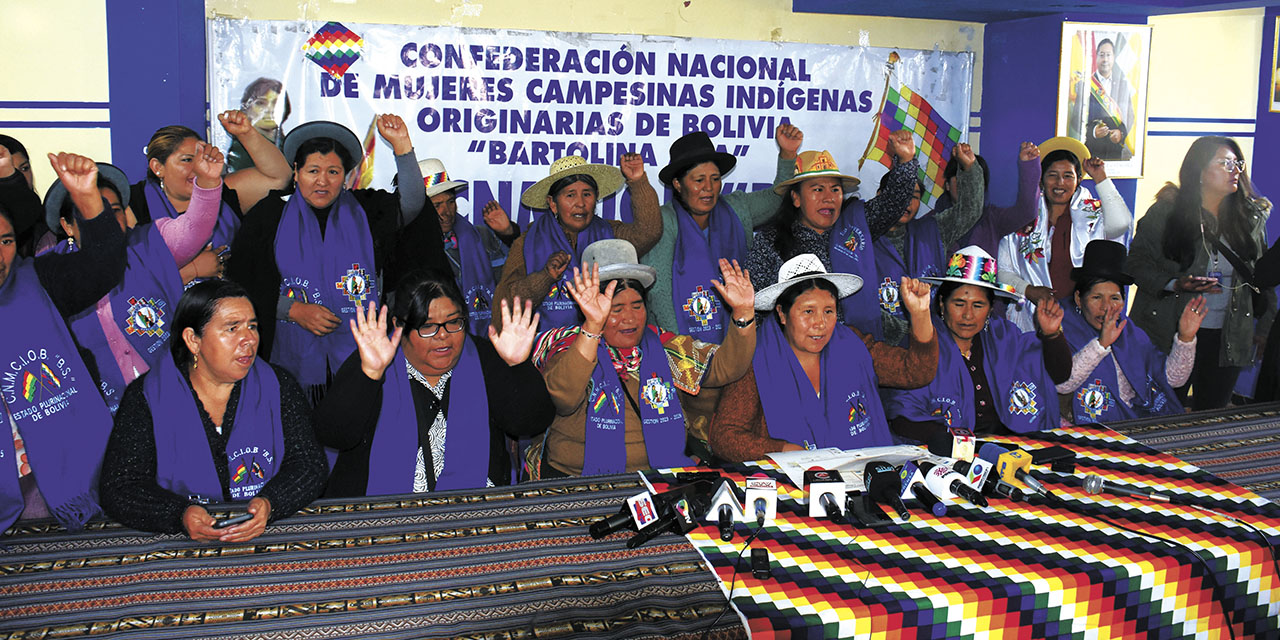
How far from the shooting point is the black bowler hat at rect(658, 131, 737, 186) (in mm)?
4688

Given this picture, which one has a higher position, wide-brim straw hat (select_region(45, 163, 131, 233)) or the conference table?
wide-brim straw hat (select_region(45, 163, 131, 233))

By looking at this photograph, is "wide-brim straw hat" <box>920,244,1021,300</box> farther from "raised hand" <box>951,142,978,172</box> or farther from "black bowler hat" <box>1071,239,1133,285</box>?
"raised hand" <box>951,142,978,172</box>

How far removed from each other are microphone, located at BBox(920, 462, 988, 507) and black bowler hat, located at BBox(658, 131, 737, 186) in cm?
246

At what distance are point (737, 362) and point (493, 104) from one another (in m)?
2.61

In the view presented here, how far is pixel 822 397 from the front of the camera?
3281 millimetres

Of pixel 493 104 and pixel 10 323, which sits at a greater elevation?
pixel 493 104

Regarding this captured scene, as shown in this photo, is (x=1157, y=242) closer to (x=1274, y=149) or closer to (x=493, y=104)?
(x=1274, y=149)

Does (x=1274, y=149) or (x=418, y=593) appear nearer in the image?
(x=418, y=593)

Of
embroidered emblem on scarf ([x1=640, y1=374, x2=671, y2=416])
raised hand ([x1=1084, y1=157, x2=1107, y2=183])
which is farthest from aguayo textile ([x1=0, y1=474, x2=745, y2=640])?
raised hand ([x1=1084, y1=157, x2=1107, y2=183])

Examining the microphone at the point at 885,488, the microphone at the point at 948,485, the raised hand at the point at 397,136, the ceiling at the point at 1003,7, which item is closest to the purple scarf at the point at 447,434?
the microphone at the point at 885,488

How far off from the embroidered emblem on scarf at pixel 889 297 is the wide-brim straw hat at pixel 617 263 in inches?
60.8

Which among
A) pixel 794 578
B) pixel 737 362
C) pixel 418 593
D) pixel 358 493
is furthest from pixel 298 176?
pixel 794 578

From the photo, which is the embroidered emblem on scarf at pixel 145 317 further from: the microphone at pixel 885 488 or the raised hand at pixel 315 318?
the microphone at pixel 885 488

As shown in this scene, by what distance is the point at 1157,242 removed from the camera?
5.02 metres
